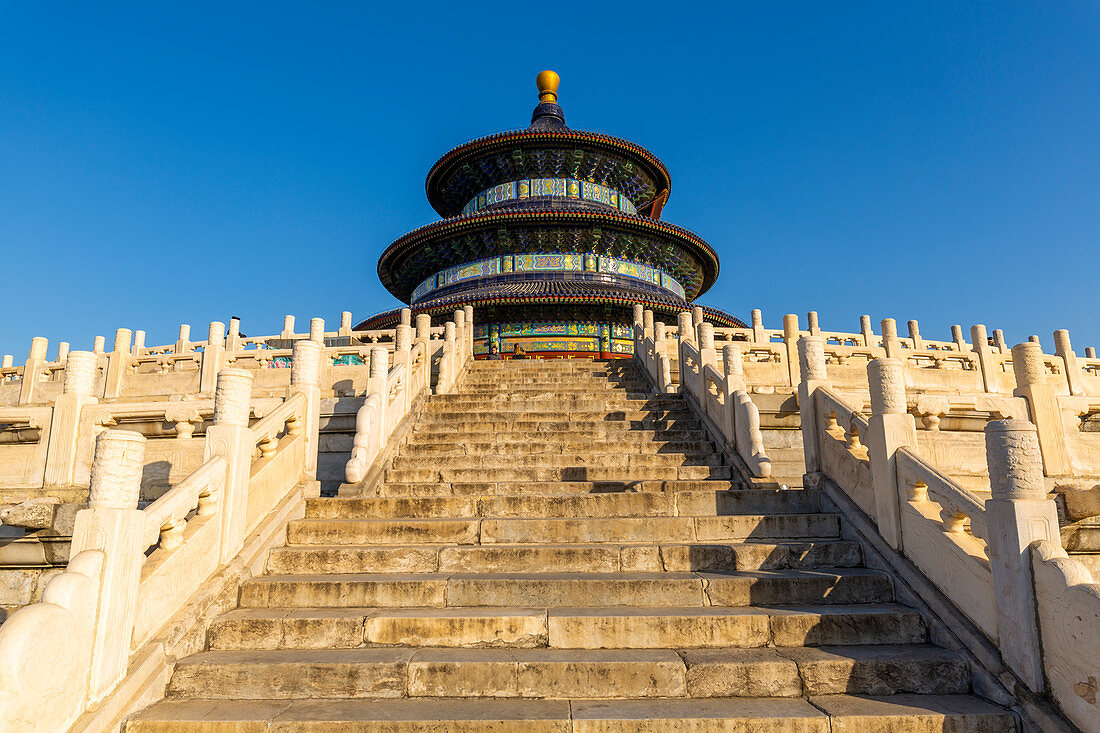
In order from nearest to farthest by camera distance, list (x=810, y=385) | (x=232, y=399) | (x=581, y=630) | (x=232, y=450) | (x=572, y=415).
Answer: (x=581, y=630) < (x=232, y=450) < (x=232, y=399) < (x=810, y=385) < (x=572, y=415)

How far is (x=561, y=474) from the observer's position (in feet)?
27.8

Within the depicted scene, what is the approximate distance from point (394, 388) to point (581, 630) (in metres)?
6.14

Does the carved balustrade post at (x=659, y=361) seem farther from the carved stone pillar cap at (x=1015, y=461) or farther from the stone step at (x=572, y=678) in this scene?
the stone step at (x=572, y=678)

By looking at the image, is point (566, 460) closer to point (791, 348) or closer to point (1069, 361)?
point (791, 348)

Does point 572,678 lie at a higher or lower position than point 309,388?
lower

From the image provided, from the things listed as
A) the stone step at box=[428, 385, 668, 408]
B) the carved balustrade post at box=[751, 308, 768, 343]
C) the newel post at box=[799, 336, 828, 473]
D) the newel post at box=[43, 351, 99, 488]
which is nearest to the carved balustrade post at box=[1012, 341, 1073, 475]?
the newel post at box=[799, 336, 828, 473]

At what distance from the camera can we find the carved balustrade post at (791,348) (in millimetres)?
12734

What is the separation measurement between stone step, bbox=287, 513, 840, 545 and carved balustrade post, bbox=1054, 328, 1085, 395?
1014 cm

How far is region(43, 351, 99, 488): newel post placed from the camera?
848cm

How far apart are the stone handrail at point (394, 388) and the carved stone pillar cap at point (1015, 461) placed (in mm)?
6424

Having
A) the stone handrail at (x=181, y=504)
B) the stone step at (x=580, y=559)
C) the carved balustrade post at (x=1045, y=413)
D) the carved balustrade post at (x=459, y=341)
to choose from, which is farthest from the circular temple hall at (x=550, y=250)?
the stone handrail at (x=181, y=504)

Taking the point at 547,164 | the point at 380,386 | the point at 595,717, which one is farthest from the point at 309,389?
the point at 547,164

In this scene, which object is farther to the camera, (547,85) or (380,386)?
(547,85)

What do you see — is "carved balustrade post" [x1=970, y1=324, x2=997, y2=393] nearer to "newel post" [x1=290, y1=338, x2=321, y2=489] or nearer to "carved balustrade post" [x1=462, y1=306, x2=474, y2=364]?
"carved balustrade post" [x1=462, y1=306, x2=474, y2=364]
